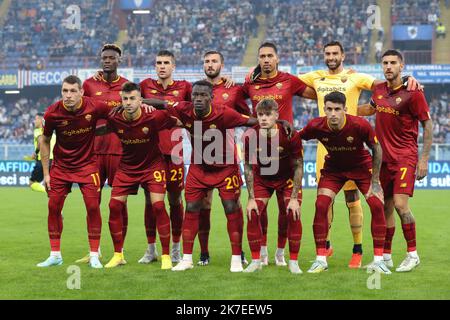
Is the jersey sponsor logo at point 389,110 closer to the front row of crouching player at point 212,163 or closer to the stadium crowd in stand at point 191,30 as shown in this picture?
the front row of crouching player at point 212,163

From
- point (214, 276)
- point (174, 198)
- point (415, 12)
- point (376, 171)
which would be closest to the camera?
point (214, 276)

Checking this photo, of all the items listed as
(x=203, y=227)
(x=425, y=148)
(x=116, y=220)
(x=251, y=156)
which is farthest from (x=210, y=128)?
(x=425, y=148)

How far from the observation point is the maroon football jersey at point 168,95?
29.5 ft

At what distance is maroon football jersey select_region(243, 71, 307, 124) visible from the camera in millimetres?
8820

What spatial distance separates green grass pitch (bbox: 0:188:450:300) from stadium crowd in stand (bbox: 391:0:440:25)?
94.4 feet

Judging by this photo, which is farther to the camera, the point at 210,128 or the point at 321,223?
the point at 210,128

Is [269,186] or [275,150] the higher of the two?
[275,150]

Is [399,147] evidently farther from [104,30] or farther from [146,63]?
[104,30]

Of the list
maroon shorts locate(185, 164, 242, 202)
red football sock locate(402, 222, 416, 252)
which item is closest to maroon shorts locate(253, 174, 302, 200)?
maroon shorts locate(185, 164, 242, 202)

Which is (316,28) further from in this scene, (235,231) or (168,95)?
(235,231)

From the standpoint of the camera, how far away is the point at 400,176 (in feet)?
27.0

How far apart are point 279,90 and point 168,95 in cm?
132

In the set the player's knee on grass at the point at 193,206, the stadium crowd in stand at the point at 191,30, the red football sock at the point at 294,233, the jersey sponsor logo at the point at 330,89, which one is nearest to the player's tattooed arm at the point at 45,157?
the player's knee on grass at the point at 193,206

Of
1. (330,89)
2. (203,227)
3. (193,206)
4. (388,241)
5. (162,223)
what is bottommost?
(388,241)
